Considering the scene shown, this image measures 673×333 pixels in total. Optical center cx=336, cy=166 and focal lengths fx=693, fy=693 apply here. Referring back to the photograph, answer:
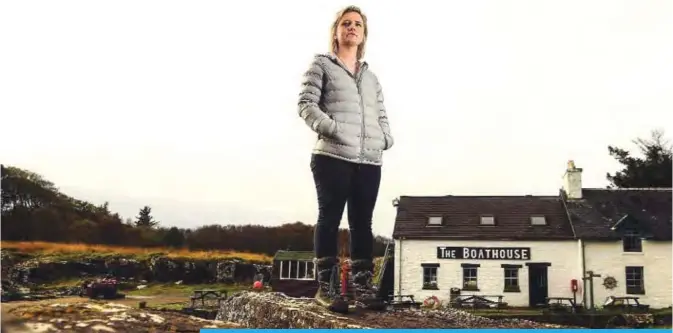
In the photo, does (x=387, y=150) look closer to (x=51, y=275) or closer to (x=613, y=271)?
(x=613, y=271)

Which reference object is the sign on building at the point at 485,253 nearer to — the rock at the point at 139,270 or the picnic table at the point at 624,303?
the picnic table at the point at 624,303

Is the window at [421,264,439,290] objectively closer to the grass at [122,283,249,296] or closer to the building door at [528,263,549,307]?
the building door at [528,263,549,307]

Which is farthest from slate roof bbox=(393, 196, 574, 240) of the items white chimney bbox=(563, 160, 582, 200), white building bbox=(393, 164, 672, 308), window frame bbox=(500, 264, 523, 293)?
window frame bbox=(500, 264, 523, 293)

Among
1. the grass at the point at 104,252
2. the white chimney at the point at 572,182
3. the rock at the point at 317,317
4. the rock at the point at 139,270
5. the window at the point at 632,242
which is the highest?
the white chimney at the point at 572,182

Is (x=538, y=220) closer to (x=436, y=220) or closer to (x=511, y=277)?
(x=511, y=277)

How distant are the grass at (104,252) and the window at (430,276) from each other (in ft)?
4.02

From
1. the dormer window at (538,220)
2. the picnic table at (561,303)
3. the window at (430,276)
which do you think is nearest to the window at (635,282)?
the picnic table at (561,303)

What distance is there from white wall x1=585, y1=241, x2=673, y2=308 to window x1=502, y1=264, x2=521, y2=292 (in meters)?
0.54

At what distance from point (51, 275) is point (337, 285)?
7.27 feet

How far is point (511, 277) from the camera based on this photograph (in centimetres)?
536

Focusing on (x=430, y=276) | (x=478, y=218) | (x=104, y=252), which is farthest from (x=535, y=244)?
(x=104, y=252)

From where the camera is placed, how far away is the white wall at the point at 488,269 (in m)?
5.32

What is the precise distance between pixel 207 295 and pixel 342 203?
1.31 m

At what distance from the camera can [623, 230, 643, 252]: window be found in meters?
5.36
